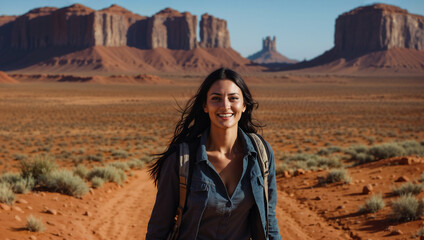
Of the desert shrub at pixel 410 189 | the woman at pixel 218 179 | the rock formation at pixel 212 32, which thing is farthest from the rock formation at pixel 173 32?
the woman at pixel 218 179

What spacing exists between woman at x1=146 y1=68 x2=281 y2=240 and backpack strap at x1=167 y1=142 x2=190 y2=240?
0.11 ft

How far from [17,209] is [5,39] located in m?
181

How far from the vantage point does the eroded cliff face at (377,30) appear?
133 metres

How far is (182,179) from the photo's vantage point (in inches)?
93.7

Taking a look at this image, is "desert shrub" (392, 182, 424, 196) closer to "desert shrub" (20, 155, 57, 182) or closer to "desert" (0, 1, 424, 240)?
"desert" (0, 1, 424, 240)

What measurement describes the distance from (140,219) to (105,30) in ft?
469

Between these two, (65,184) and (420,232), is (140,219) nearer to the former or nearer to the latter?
(65,184)

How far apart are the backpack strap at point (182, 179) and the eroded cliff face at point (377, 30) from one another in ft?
467

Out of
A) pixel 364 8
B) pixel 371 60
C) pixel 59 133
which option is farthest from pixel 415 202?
pixel 364 8

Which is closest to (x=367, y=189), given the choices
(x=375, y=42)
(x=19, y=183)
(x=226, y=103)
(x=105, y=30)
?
(x=226, y=103)

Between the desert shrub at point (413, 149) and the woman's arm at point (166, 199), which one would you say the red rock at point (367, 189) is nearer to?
the desert shrub at point (413, 149)

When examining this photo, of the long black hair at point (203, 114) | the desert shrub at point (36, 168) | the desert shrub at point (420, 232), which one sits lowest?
the desert shrub at point (420, 232)

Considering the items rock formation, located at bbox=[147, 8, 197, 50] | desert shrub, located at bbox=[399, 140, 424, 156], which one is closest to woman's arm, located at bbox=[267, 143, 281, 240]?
desert shrub, located at bbox=[399, 140, 424, 156]

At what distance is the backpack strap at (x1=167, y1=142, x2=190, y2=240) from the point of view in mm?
2379
